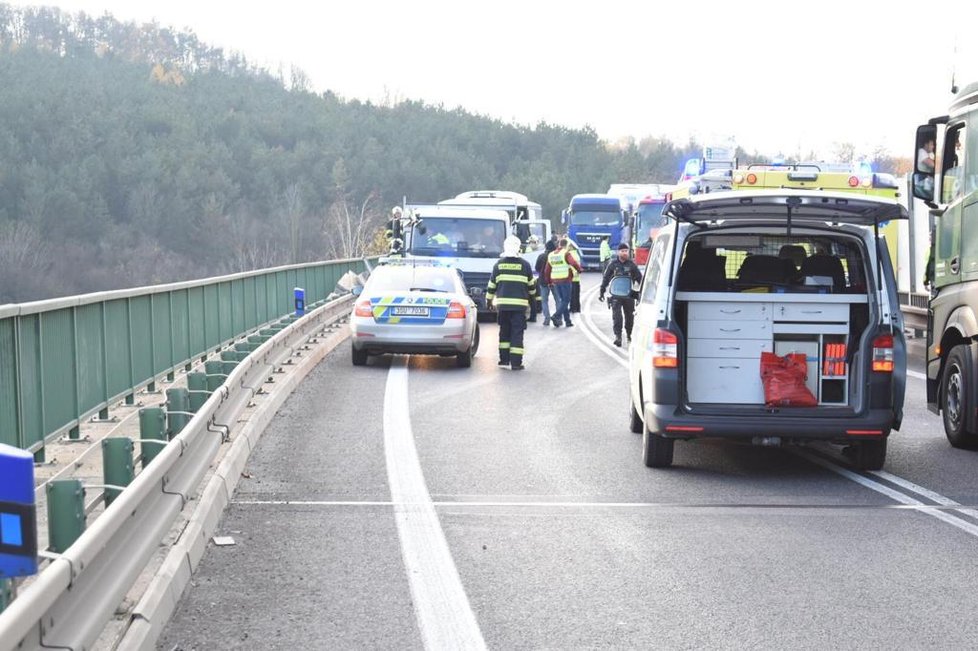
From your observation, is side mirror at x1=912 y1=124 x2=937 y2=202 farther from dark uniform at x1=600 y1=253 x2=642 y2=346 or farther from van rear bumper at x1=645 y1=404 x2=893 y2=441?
dark uniform at x1=600 y1=253 x2=642 y2=346

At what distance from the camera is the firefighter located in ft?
60.6

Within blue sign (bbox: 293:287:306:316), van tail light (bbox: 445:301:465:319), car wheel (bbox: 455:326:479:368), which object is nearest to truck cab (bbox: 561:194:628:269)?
blue sign (bbox: 293:287:306:316)

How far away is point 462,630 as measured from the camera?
18.7ft

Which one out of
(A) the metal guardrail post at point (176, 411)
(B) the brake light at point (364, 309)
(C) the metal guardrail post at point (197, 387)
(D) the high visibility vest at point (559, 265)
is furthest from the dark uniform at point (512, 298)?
(A) the metal guardrail post at point (176, 411)

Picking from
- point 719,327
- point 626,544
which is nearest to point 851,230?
point 719,327

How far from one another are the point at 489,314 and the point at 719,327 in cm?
1957

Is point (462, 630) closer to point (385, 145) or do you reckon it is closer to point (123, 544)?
point (123, 544)

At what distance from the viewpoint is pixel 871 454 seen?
33.5ft

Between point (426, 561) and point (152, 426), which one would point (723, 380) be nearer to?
point (426, 561)

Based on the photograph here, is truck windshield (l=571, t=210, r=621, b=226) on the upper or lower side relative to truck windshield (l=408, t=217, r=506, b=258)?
upper

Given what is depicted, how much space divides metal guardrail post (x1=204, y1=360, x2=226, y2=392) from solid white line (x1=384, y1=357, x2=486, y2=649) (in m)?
1.40

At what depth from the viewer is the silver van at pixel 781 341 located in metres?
9.84

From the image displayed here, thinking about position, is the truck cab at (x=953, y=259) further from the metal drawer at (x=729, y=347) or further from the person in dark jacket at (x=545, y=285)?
the person in dark jacket at (x=545, y=285)

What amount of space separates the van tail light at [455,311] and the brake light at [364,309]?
100cm
